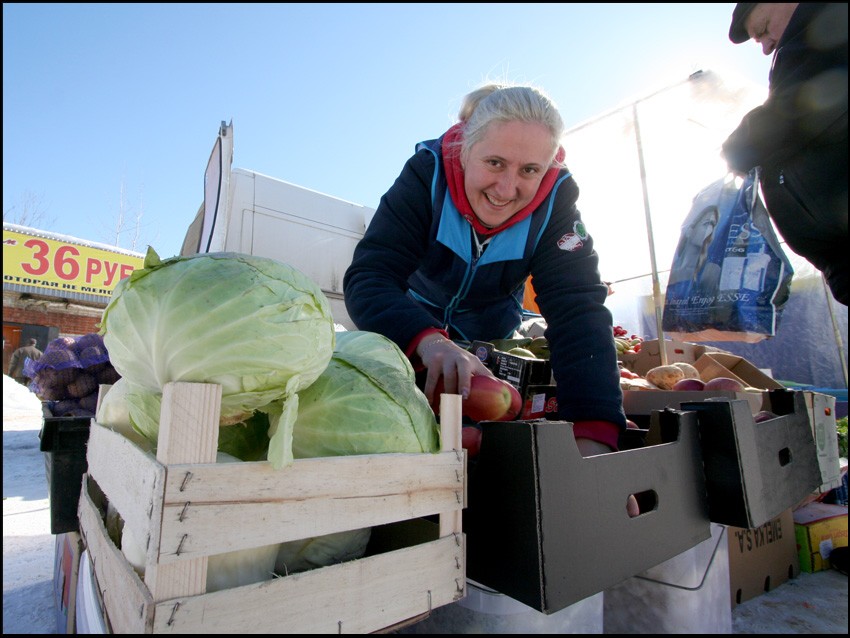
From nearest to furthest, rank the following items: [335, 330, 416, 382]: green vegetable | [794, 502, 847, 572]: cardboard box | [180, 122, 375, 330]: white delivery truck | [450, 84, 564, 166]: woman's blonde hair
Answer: [335, 330, 416, 382]: green vegetable
[450, 84, 564, 166]: woman's blonde hair
[794, 502, 847, 572]: cardboard box
[180, 122, 375, 330]: white delivery truck

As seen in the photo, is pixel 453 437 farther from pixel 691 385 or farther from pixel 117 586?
pixel 691 385

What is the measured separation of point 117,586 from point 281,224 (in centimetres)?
416

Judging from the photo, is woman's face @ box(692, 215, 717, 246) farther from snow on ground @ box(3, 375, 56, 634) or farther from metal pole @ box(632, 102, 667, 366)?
snow on ground @ box(3, 375, 56, 634)

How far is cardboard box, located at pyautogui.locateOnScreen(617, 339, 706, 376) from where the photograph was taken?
11.5 ft

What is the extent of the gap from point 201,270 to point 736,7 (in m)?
1.73

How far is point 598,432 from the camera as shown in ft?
4.55

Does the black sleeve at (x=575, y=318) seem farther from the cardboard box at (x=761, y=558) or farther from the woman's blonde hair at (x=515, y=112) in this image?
the cardboard box at (x=761, y=558)

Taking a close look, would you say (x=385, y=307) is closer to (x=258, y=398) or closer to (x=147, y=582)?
(x=258, y=398)

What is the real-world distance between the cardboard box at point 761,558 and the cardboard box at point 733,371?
0.88m

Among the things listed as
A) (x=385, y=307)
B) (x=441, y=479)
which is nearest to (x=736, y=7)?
(x=385, y=307)

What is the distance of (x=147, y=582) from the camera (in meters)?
0.58

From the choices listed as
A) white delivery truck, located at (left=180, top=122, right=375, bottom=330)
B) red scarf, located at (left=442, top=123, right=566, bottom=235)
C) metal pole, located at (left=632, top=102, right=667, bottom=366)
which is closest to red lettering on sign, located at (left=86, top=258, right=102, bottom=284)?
white delivery truck, located at (left=180, top=122, right=375, bottom=330)

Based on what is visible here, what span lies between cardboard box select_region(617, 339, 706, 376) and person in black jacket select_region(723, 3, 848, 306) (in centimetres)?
204

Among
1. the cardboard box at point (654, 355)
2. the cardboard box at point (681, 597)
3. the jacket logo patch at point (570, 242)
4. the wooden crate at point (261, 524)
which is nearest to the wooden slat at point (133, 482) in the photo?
the wooden crate at point (261, 524)
